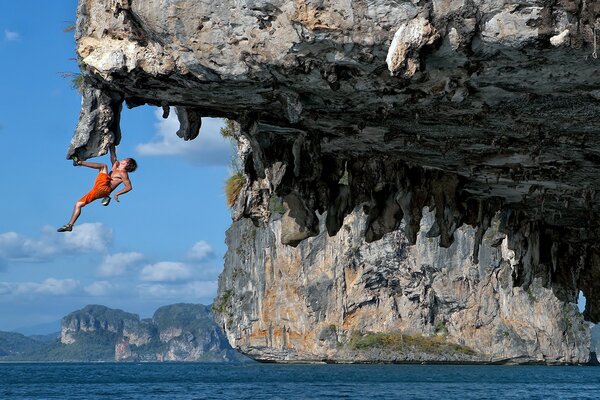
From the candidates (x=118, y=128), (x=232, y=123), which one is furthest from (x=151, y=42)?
(x=232, y=123)

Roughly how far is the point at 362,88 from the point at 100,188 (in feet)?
10.2

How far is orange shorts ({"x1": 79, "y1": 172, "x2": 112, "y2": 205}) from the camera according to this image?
10.2 m

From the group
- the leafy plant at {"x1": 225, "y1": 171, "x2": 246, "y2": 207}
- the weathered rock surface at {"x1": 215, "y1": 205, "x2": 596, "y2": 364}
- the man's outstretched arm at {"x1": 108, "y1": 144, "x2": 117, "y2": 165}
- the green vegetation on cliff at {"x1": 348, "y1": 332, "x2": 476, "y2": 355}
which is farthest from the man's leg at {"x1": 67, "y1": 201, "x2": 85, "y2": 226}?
the green vegetation on cliff at {"x1": 348, "y1": 332, "x2": 476, "y2": 355}

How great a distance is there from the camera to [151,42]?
919 cm

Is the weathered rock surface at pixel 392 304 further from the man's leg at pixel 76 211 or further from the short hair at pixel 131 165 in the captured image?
the short hair at pixel 131 165

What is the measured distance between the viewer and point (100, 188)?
33.8ft

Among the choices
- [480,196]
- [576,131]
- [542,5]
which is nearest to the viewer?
[542,5]

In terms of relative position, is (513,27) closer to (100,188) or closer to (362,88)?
(362,88)

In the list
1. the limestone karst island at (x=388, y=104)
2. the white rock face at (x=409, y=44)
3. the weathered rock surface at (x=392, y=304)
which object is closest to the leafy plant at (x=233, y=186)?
the limestone karst island at (x=388, y=104)

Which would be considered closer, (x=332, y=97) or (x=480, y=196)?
(x=332, y=97)

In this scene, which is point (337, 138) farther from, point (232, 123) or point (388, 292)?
point (388, 292)

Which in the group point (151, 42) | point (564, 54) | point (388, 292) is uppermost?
point (388, 292)

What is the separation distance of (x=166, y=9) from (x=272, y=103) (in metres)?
1.89

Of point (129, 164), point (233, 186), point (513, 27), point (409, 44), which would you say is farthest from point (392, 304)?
point (513, 27)
